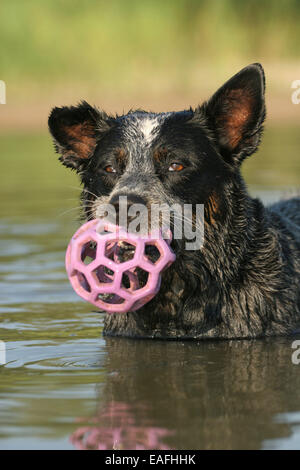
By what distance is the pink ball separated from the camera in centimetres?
588

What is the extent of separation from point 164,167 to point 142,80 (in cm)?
2141

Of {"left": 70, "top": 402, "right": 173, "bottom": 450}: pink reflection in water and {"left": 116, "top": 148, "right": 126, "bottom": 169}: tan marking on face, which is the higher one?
{"left": 116, "top": 148, "right": 126, "bottom": 169}: tan marking on face

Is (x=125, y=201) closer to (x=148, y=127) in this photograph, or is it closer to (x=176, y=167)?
(x=176, y=167)

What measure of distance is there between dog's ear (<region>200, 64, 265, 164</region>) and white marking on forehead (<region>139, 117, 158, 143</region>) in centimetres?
37

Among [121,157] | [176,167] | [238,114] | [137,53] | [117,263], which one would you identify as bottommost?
[117,263]

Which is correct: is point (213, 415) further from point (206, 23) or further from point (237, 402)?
point (206, 23)

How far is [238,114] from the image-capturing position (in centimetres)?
678

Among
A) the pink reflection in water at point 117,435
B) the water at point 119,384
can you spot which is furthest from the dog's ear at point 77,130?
the pink reflection in water at point 117,435

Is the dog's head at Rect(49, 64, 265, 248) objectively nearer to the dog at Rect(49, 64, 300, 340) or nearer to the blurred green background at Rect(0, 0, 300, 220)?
the dog at Rect(49, 64, 300, 340)

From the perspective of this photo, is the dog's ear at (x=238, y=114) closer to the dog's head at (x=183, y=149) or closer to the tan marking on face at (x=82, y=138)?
the dog's head at (x=183, y=149)

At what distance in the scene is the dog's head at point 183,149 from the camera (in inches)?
255

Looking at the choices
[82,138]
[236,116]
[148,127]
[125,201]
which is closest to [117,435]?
[125,201]

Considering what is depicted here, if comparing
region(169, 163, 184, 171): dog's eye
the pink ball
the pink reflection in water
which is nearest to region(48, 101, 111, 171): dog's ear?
region(169, 163, 184, 171): dog's eye

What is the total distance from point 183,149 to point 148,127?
315mm
